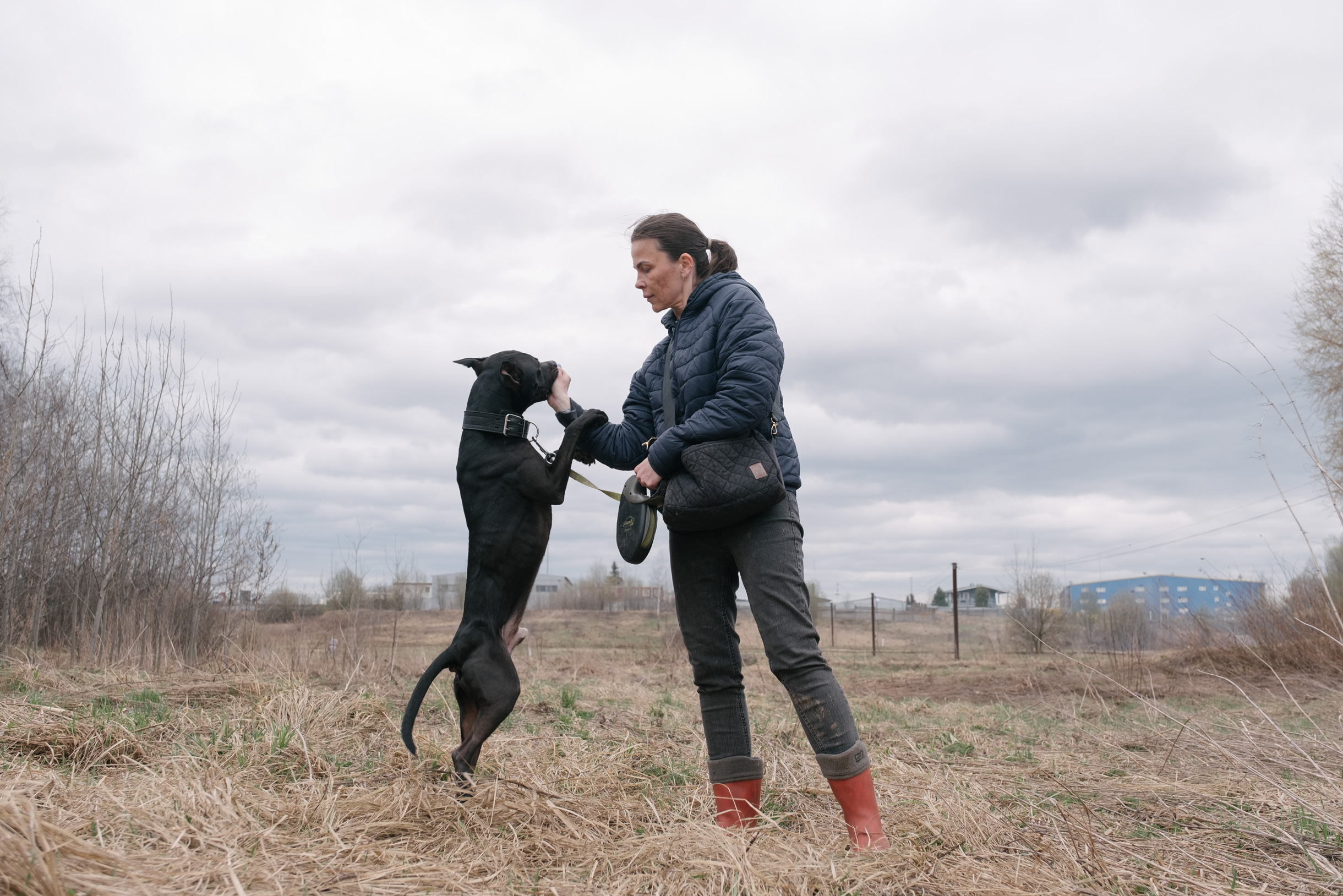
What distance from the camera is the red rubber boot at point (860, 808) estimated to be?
7.57 feet

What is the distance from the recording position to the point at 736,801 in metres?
2.62

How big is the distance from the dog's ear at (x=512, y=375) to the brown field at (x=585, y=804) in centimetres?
128

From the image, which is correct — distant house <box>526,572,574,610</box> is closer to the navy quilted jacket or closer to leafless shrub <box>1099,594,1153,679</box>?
leafless shrub <box>1099,594,1153,679</box>

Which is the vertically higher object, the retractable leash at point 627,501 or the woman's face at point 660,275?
the woman's face at point 660,275

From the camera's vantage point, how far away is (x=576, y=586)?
35312 mm

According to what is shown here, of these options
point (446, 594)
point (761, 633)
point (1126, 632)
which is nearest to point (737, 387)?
point (761, 633)

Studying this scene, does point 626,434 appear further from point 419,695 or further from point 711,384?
point 419,695

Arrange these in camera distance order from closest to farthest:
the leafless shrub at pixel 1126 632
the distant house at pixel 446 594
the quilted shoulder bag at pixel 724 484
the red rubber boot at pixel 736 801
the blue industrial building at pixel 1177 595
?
the quilted shoulder bag at pixel 724 484 < the red rubber boot at pixel 736 801 < the blue industrial building at pixel 1177 595 < the leafless shrub at pixel 1126 632 < the distant house at pixel 446 594

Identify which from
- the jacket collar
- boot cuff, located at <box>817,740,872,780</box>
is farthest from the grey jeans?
the jacket collar

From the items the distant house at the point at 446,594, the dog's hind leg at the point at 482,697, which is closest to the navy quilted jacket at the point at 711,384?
the dog's hind leg at the point at 482,697

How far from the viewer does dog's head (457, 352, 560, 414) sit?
2.88 m

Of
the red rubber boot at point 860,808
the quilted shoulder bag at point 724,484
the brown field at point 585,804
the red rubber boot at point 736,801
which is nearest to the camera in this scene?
the brown field at point 585,804

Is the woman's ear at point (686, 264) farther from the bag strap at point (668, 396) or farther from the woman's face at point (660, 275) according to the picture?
the bag strap at point (668, 396)

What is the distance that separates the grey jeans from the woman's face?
2.60 feet
